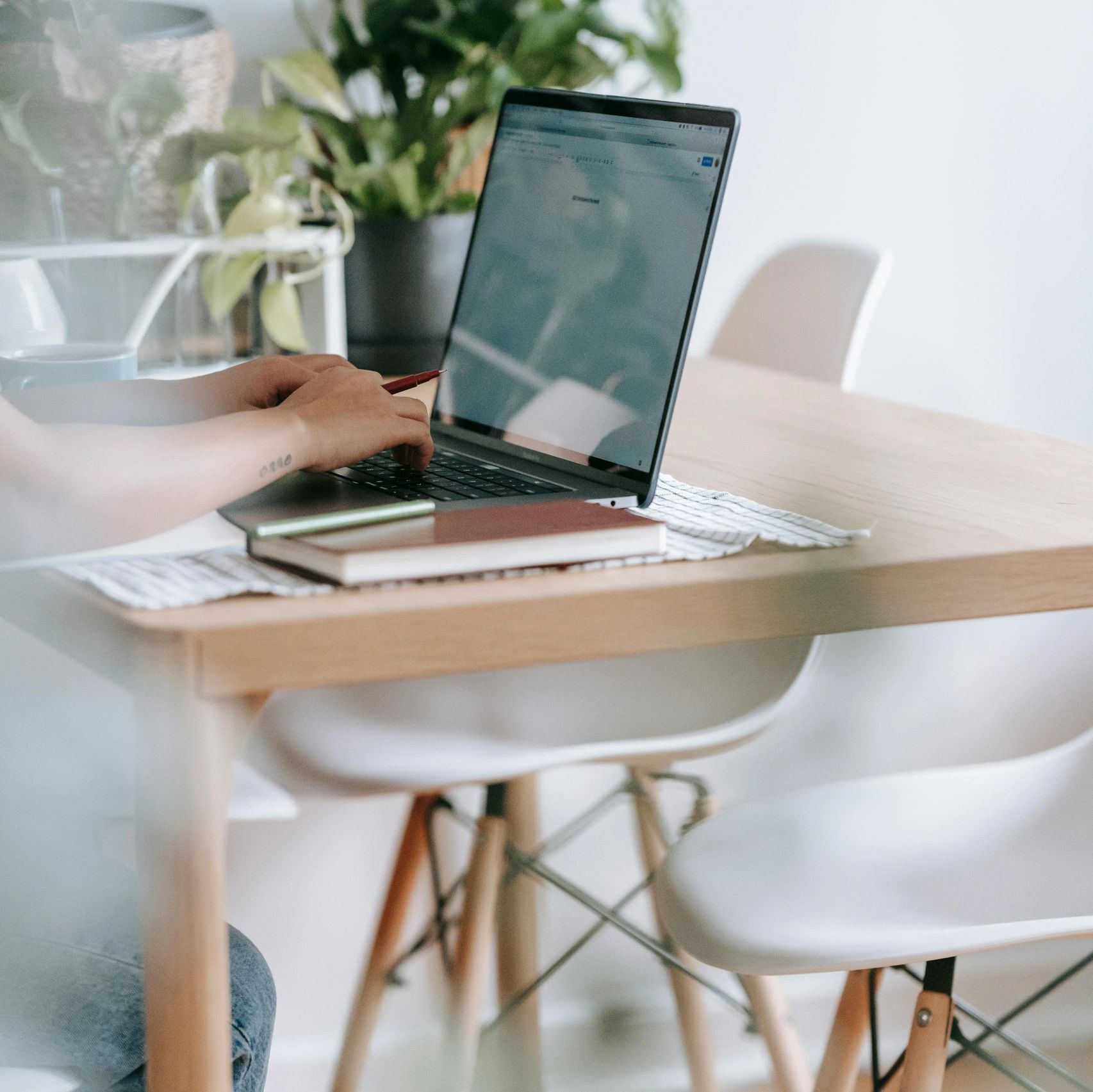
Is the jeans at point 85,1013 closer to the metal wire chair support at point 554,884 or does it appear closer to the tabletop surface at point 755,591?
the tabletop surface at point 755,591

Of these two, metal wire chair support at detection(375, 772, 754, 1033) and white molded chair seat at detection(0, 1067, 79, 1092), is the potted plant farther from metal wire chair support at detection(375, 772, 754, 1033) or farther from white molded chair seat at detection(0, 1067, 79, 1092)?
white molded chair seat at detection(0, 1067, 79, 1092)

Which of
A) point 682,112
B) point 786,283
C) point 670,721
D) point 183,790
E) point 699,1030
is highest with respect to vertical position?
point 682,112

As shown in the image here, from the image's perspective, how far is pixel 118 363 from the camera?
2.79 feet

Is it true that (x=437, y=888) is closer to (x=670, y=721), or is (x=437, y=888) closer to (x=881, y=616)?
(x=670, y=721)

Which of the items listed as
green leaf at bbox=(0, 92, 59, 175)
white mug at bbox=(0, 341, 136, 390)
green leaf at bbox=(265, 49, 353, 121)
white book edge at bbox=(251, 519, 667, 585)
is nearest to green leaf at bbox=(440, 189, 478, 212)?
green leaf at bbox=(265, 49, 353, 121)

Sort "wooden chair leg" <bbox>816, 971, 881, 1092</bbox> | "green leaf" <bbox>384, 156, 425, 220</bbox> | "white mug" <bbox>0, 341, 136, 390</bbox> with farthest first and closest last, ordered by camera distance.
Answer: "green leaf" <bbox>384, 156, 425, 220</bbox>, "white mug" <bbox>0, 341, 136, 390</bbox>, "wooden chair leg" <bbox>816, 971, 881, 1092</bbox>

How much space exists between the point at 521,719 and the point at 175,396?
449 millimetres

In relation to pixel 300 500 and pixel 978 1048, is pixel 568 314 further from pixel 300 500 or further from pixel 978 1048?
pixel 978 1048

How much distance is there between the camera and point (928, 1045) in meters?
0.67

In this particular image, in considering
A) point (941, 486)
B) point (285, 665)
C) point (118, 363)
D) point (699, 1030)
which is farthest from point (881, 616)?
point (699, 1030)

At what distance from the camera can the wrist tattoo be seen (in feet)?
1.98

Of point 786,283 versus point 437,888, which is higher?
point 786,283

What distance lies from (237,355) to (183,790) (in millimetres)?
789

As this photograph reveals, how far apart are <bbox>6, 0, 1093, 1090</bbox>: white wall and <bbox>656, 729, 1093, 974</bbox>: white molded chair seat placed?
2.33ft
